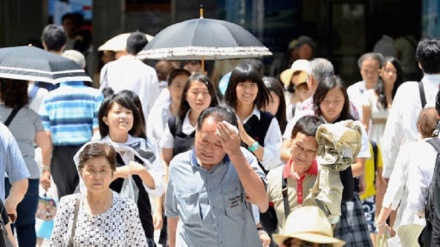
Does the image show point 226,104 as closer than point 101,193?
No

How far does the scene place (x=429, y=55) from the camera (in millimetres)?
9219

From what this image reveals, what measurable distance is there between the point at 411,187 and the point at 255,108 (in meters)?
1.63

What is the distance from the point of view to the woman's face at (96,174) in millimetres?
6790

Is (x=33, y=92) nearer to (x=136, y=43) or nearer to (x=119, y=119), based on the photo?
(x=136, y=43)

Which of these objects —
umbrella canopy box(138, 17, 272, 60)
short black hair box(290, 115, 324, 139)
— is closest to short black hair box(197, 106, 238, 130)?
short black hair box(290, 115, 324, 139)

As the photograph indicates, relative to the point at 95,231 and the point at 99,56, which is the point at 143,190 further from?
the point at 99,56

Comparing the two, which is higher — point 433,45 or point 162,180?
point 433,45

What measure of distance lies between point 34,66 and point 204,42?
4.43 feet

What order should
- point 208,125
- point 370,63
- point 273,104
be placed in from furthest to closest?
point 370,63
point 273,104
point 208,125

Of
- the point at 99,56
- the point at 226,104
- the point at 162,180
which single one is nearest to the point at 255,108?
the point at 226,104

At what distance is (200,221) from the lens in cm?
643

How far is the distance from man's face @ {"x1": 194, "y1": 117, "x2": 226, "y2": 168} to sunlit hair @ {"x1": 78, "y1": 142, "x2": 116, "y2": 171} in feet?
2.43

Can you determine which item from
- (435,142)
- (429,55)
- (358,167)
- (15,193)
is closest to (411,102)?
(429,55)

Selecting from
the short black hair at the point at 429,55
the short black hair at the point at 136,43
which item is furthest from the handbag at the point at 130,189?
the short black hair at the point at 136,43
